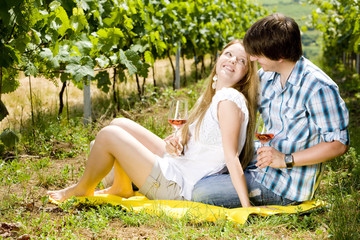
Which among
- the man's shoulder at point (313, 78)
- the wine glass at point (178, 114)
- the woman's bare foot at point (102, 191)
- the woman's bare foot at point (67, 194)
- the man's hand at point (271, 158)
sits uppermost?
the man's shoulder at point (313, 78)

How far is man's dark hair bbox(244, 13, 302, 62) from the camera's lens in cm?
235

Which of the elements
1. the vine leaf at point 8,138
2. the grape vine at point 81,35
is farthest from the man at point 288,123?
the vine leaf at point 8,138

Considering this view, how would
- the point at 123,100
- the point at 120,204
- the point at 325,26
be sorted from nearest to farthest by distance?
the point at 120,204 → the point at 123,100 → the point at 325,26

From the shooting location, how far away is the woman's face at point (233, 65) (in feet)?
9.12

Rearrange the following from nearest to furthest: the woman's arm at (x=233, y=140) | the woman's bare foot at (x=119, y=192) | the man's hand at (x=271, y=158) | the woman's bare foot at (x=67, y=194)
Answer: the man's hand at (x=271, y=158) → the woman's arm at (x=233, y=140) → the woman's bare foot at (x=67, y=194) → the woman's bare foot at (x=119, y=192)

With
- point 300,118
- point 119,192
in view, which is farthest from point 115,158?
point 300,118

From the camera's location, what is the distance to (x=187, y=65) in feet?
39.8

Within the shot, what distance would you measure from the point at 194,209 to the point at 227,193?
0.24m

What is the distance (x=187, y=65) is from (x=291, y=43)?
9819 mm

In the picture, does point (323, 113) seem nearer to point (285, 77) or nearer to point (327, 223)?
point (285, 77)

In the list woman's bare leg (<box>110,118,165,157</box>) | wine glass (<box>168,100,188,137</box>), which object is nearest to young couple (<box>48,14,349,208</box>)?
woman's bare leg (<box>110,118,165,157</box>)

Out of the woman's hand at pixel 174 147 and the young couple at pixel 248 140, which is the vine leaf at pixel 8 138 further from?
the woman's hand at pixel 174 147

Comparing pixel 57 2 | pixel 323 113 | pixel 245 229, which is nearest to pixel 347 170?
pixel 323 113

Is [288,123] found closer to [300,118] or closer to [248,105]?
[300,118]
